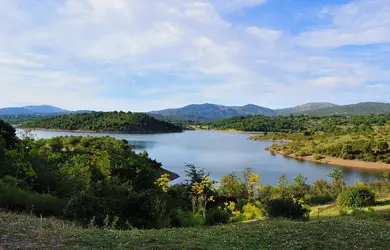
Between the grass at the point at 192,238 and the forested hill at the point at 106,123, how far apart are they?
110661mm

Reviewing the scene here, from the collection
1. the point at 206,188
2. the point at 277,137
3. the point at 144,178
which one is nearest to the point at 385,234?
the point at 206,188

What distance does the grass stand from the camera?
6530 millimetres

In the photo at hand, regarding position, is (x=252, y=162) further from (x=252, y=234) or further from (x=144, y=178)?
(x=252, y=234)

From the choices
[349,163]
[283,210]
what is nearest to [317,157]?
[349,163]

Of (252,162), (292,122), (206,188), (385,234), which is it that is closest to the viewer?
(385,234)

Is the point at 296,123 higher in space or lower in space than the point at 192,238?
higher

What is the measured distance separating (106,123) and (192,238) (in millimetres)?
114925

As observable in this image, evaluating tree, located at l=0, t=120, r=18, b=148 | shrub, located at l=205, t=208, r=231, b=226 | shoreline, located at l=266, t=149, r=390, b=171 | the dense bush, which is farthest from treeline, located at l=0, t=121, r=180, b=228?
shoreline, located at l=266, t=149, r=390, b=171

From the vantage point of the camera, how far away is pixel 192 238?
746 centimetres

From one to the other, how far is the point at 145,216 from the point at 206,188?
28.5 ft

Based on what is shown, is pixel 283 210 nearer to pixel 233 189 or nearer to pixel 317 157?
pixel 233 189

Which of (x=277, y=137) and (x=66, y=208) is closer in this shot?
(x=66, y=208)

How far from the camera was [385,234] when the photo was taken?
28.3 ft

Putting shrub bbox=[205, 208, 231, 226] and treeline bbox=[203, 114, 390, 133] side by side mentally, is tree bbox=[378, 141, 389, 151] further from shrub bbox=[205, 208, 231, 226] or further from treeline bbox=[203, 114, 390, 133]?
shrub bbox=[205, 208, 231, 226]
